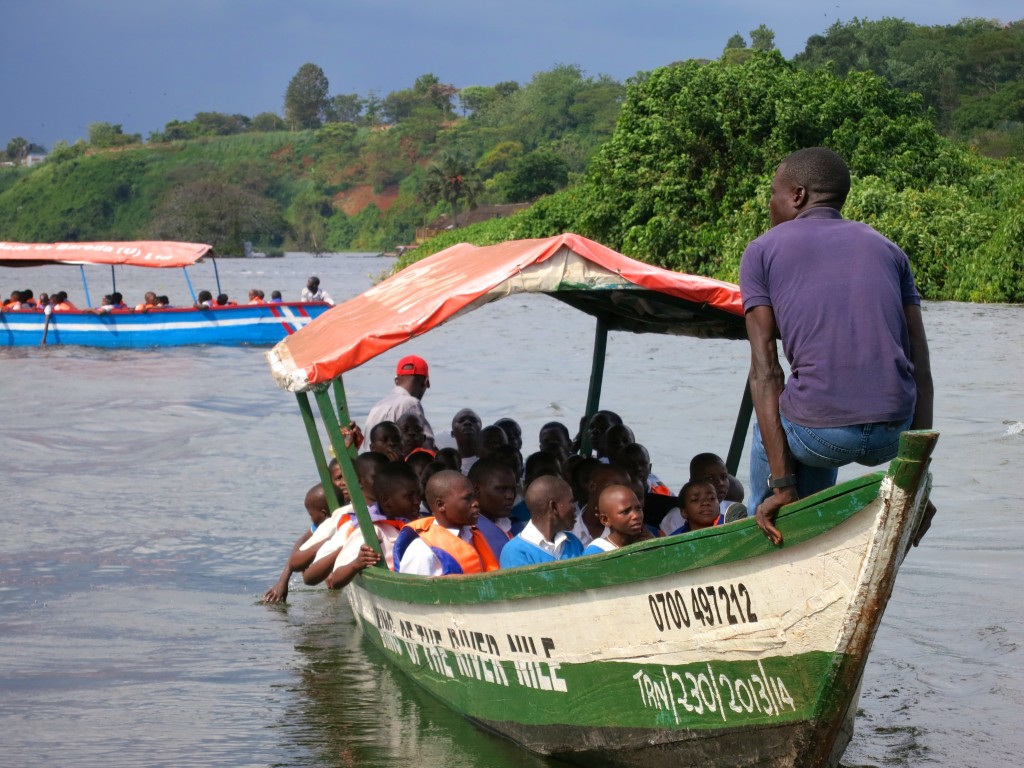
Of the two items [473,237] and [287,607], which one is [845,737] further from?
[473,237]

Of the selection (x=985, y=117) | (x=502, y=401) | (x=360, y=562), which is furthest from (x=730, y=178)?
(x=985, y=117)

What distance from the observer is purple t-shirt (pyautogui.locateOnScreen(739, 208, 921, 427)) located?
3826 mm

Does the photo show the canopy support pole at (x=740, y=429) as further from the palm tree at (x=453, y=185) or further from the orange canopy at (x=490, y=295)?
the palm tree at (x=453, y=185)

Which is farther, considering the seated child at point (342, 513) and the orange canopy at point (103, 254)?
the orange canopy at point (103, 254)

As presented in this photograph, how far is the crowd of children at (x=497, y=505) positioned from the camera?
17.5 feet

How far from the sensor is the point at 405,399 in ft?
27.6

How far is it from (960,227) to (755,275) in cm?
2620

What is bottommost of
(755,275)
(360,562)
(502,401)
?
(502,401)

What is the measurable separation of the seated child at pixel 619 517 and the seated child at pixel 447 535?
75cm

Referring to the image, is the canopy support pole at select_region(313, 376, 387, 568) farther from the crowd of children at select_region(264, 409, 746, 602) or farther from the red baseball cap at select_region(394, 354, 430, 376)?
the red baseball cap at select_region(394, 354, 430, 376)

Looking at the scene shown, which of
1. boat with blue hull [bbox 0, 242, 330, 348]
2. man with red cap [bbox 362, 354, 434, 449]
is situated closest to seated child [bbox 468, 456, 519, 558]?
man with red cap [bbox 362, 354, 434, 449]

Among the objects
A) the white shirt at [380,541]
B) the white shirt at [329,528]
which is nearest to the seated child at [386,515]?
the white shirt at [380,541]

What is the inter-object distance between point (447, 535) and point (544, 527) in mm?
534

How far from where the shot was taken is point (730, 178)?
110 ft
